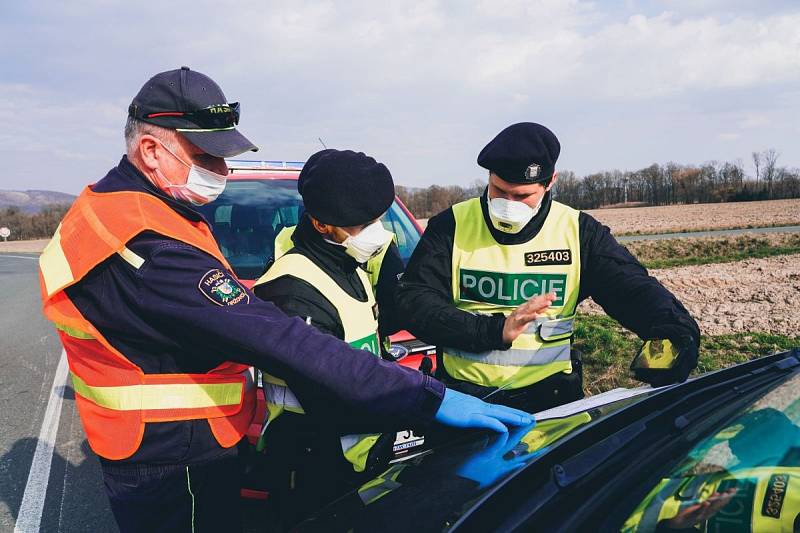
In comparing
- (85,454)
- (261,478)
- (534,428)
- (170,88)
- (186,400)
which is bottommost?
(85,454)

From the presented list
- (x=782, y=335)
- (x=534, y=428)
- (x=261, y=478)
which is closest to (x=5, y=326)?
(x=261, y=478)

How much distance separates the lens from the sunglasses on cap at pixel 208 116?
1734 millimetres

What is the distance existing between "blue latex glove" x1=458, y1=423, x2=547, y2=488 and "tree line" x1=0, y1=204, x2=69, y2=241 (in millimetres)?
67061

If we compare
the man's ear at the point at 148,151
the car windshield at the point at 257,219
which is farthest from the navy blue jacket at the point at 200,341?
the car windshield at the point at 257,219

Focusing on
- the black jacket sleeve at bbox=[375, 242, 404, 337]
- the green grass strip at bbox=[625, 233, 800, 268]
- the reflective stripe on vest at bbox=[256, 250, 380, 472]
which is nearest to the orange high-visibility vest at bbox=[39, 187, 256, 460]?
the reflective stripe on vest at bbox=[256, 250, 380, 472]

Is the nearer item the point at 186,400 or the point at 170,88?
the point at 186,400

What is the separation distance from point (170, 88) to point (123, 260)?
578 mm

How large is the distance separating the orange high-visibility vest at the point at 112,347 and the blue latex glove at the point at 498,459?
78 cm

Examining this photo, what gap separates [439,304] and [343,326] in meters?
0.56

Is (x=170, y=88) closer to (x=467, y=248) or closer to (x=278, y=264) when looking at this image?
(x=278, y=264)

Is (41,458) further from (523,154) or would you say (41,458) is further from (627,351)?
(627,351)

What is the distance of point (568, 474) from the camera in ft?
4.32

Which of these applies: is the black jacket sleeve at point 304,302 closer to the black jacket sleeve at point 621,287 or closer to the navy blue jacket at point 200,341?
the navy blue jacket at point 200,341

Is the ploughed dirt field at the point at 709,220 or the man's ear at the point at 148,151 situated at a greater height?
the man's ear at the point at 148,151
